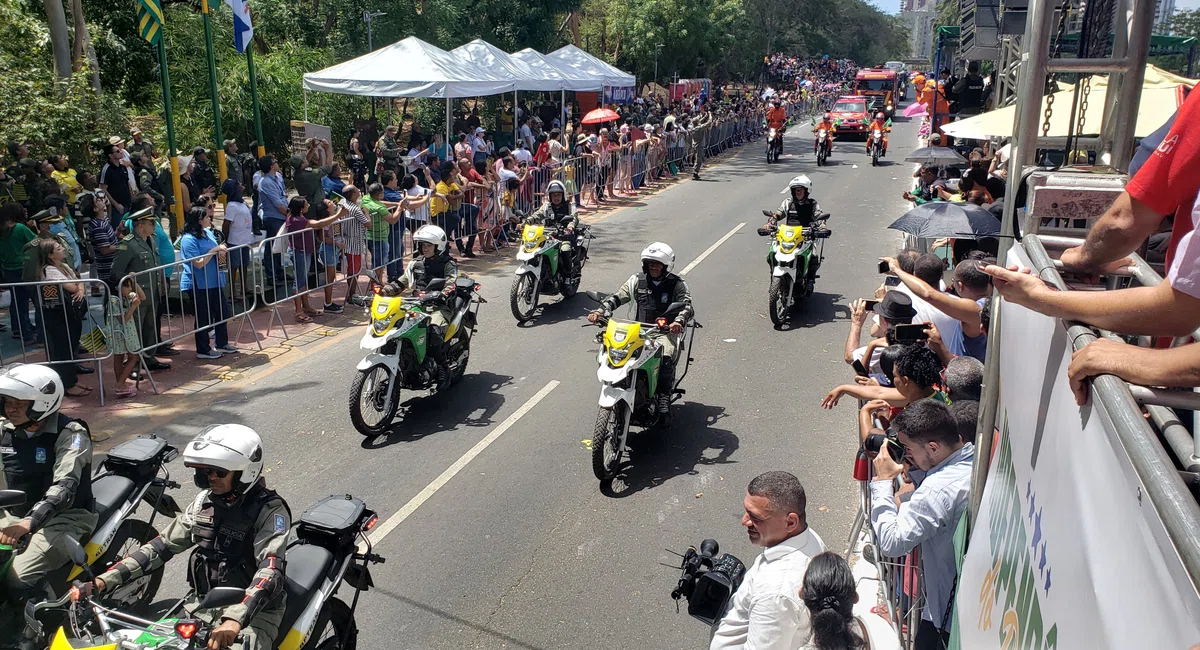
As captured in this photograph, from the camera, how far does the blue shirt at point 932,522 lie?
13.1 feet

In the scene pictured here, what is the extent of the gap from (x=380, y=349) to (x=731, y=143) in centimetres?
2883

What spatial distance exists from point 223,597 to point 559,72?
20.2 metres

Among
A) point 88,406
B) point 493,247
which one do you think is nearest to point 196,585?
point 88,406

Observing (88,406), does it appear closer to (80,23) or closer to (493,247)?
(493,247)

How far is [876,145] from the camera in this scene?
29.2 m

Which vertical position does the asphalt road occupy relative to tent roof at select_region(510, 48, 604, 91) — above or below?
below

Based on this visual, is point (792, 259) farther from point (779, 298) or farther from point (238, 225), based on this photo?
point (238, 225)

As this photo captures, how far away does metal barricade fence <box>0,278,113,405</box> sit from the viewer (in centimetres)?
872

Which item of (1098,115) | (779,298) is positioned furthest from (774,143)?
(1098,115)

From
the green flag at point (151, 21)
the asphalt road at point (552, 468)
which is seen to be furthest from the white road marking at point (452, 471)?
the green flag at point (151, 21)

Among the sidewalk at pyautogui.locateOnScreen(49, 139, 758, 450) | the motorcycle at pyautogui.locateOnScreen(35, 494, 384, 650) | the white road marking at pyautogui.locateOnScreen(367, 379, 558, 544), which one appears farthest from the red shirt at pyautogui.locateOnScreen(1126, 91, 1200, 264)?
the sidewalk at pyautogui.locateOnScreen(49, 139, 758, 450)

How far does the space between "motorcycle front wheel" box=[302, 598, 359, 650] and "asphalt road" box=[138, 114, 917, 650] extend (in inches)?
18.5

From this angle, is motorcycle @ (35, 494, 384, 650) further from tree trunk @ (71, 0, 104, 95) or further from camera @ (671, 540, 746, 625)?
tree trunk @ (71, 0, 104, 95)

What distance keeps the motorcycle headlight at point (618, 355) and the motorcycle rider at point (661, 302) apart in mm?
527
